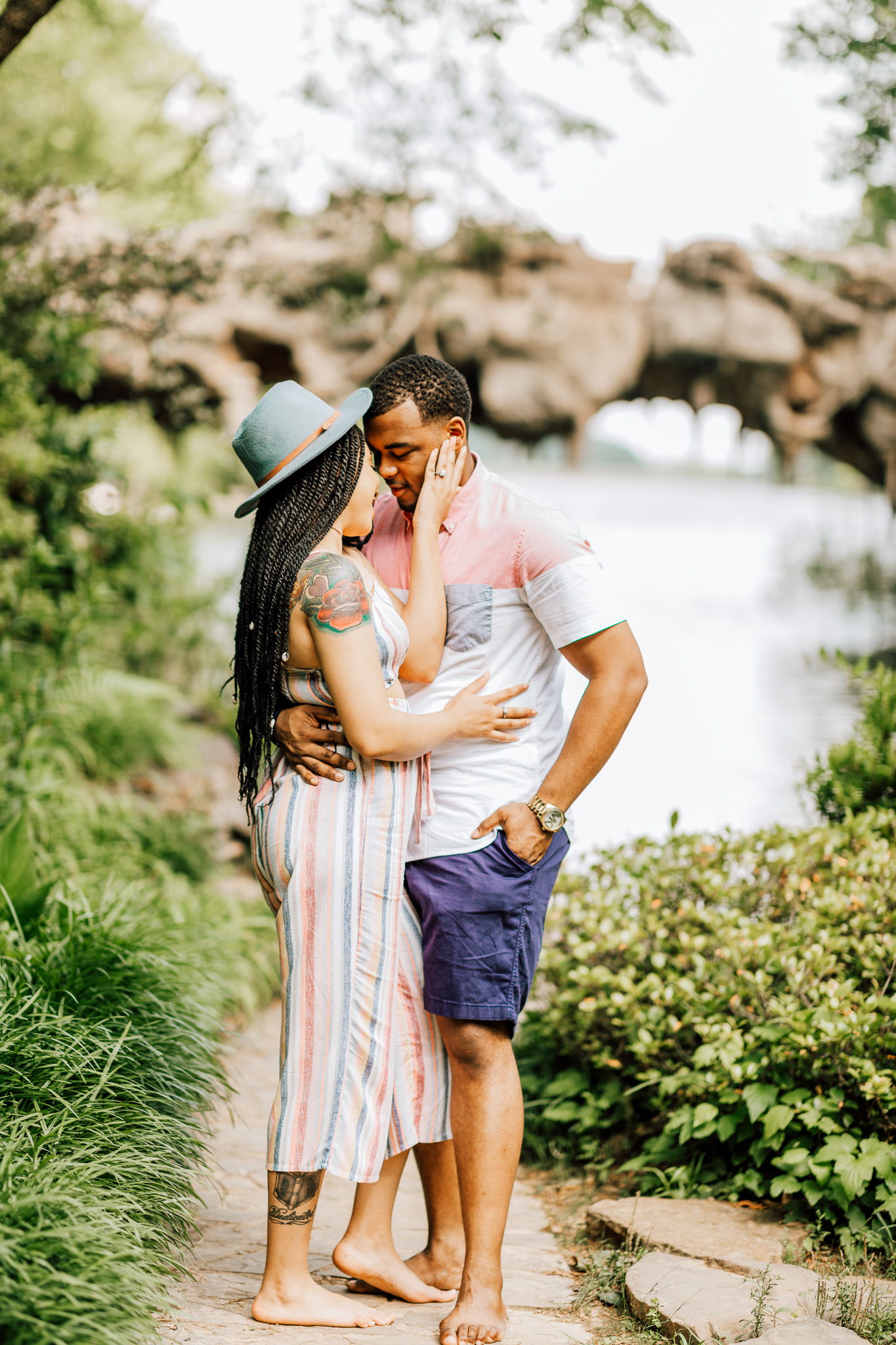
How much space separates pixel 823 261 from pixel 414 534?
9.64 m

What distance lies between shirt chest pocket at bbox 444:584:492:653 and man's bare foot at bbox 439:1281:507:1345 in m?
1.41

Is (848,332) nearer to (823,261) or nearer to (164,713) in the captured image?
(823,261)

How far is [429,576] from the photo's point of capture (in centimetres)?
252

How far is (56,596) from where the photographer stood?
6.65m

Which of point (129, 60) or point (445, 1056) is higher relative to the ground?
point (129, 60)

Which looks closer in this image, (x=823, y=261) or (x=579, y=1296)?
(x=579, y=1296)

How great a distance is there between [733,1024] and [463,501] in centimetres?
176

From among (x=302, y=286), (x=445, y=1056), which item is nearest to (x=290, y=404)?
(x=445, y=1056)

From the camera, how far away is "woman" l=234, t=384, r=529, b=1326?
247 cm

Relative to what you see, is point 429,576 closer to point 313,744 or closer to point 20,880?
point 313,744

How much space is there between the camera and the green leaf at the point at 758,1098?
3.12 metres

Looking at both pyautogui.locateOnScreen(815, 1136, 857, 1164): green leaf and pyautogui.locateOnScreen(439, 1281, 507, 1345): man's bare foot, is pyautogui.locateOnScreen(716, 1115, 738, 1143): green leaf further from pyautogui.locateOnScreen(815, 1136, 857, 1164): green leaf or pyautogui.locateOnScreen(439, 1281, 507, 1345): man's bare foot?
pyautogui.locateOnScreen(439, 1281, 507, 1345): man's bare foot

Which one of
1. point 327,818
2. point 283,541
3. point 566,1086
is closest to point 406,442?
point 283,541

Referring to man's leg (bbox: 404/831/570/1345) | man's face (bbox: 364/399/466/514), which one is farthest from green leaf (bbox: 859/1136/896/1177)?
man's face (bbox: 364/399/466/514)
